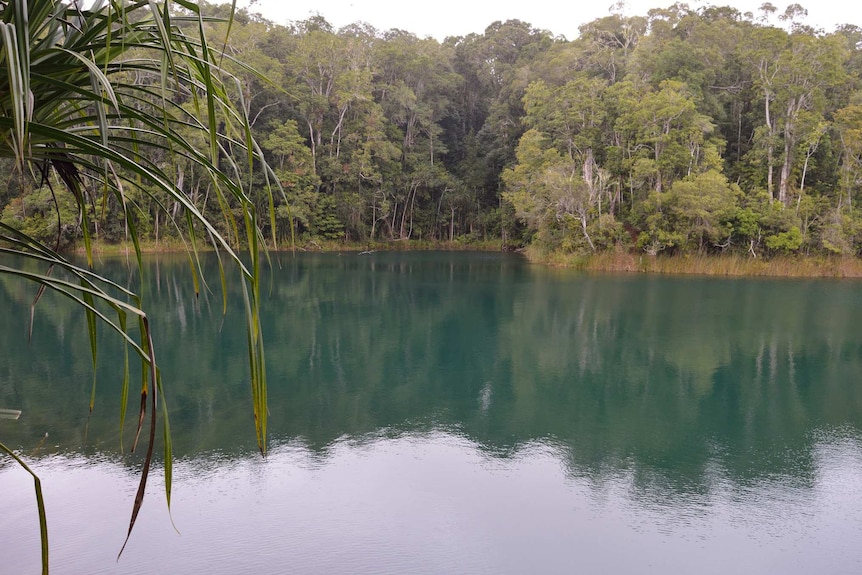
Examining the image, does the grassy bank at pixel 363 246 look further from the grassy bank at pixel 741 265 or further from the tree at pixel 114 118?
the tree at pixel 114 118

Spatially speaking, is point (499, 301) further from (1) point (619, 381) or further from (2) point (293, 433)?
(2) point (293, 433)

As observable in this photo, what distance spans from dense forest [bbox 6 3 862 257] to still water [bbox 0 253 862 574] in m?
4.87

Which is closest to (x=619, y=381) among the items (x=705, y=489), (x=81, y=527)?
(x=705, y=489)

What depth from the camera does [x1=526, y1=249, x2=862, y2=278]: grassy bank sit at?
1620 centimetres

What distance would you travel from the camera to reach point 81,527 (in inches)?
139

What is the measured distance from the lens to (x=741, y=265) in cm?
1631

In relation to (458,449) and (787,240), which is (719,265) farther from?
(458,449)

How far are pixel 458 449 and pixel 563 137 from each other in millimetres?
16186

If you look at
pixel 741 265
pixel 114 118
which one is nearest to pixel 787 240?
pixel 741 265

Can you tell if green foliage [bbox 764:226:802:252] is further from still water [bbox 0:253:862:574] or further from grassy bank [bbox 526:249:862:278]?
still water [bbox 0:253:862:574]

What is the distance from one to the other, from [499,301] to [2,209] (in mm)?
16772

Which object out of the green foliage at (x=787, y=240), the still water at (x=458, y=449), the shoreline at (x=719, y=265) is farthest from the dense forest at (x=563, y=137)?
the still water at (x=458, y=449)

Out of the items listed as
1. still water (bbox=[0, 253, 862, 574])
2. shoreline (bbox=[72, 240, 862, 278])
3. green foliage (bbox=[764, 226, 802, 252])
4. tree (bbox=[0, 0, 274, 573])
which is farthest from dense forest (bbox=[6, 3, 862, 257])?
tree (bbox=[0, 0, 274, 573])

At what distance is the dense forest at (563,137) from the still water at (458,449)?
487cm
